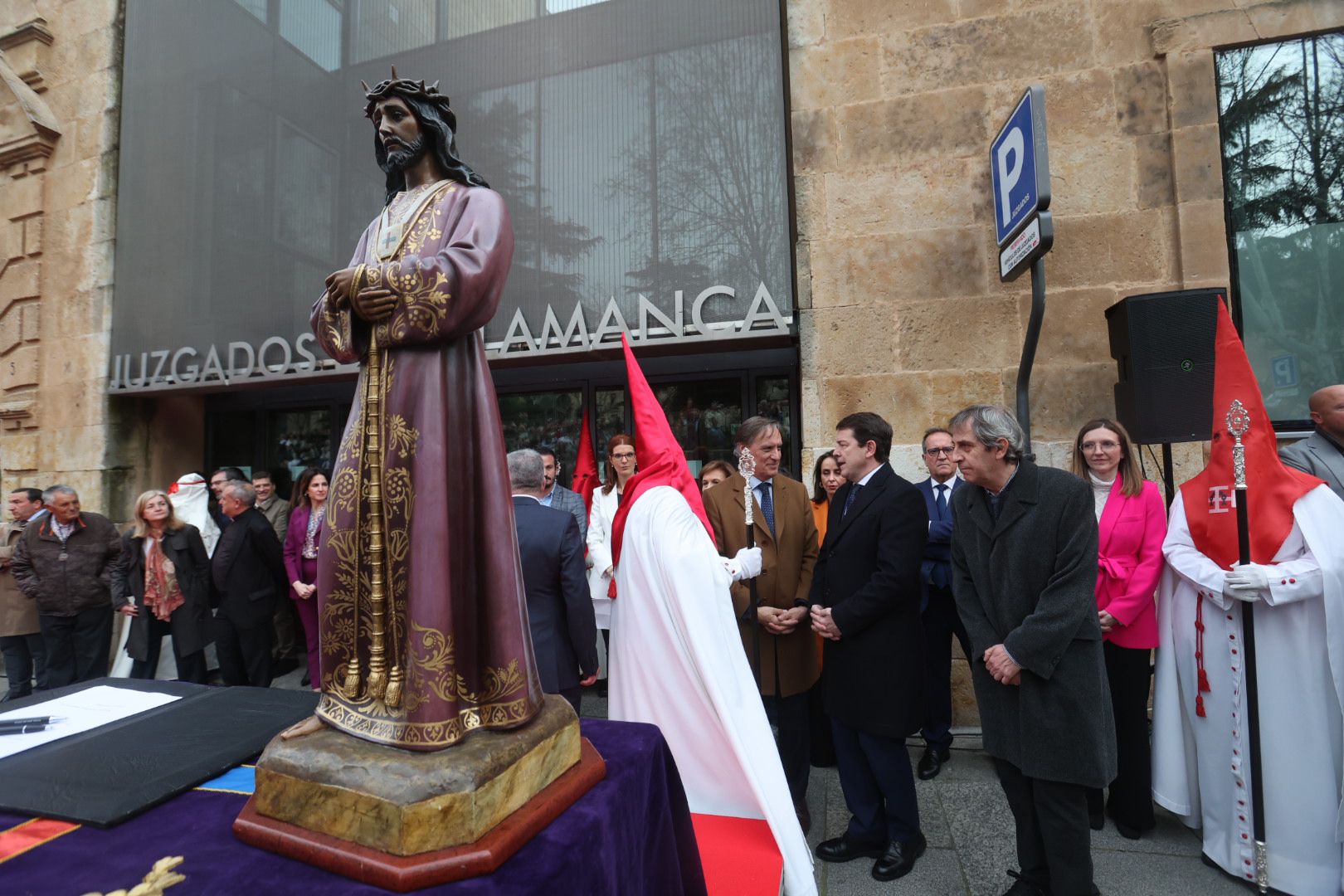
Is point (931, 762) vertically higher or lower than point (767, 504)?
lower

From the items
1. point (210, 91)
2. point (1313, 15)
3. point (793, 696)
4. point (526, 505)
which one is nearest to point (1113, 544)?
point (793, 696)

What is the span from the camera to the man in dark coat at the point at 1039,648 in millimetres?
2461

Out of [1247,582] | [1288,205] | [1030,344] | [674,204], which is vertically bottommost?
[1247,582]

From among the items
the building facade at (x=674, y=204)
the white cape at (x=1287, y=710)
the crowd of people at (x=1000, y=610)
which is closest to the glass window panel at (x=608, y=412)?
the building facade at (x=674, y=204)

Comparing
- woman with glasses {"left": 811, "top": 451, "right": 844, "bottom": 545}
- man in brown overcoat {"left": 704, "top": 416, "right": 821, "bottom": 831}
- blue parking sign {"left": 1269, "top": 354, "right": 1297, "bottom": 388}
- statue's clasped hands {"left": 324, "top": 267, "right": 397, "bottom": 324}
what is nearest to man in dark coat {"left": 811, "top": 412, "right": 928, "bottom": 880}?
man in brown overcoat {"left": 704, "top": 416, "right": 821, "bottom": 831}

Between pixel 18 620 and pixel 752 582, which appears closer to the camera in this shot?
pixel 752 582

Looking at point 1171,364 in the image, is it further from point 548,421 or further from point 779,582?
point 548,421

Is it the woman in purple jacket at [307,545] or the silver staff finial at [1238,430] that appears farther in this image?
the woman in purple jacket at [307,545]

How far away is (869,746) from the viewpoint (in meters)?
3.12

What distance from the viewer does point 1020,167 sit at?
4262 millimetres

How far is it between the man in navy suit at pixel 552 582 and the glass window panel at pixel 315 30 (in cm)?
555

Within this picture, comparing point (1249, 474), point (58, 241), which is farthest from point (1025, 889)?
point (58, 241)

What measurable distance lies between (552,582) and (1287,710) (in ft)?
10.6

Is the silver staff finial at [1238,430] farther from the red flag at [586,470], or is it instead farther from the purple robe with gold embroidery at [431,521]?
the red flag at [586,470]
